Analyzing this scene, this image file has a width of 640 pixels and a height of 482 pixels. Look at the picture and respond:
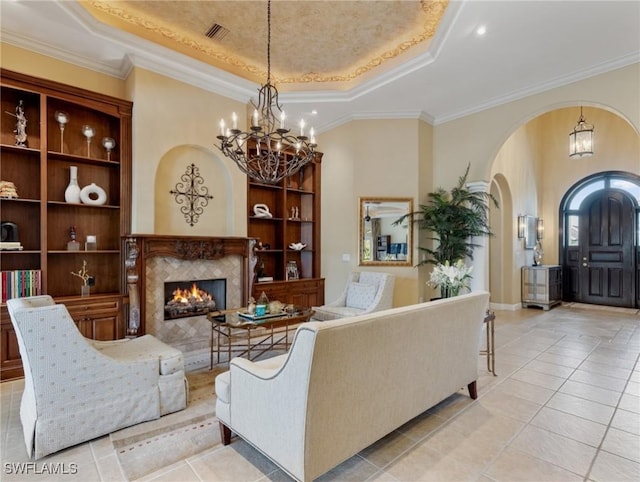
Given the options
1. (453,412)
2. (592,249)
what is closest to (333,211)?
(453,412)

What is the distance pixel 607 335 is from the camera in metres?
5.15

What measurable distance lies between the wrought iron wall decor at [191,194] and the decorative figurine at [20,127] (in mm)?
1583

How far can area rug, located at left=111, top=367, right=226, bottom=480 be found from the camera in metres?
2.14

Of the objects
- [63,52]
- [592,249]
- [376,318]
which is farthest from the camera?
[592,249]

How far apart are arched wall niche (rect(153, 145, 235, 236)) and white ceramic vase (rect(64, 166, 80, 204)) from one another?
834mm

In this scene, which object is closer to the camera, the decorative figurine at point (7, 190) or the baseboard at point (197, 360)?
the decorative figurine at point (7, 190)

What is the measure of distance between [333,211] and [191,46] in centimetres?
337

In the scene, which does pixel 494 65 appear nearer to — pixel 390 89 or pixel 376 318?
pixel 390 89

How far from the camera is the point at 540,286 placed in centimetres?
725

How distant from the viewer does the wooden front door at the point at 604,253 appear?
24.1 feet

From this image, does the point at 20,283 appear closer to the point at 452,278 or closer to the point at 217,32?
the point at 217,32

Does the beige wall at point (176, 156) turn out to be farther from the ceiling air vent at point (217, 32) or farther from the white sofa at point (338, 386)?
the white sofa at point (338, 386)

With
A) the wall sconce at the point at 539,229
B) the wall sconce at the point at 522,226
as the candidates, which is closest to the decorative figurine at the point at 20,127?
the wall sconce at the point at 522,226

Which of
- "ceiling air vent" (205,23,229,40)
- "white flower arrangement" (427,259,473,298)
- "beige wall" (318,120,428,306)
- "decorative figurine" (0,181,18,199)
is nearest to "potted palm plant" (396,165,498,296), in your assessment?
"beige wall" (318,120,428,306)
